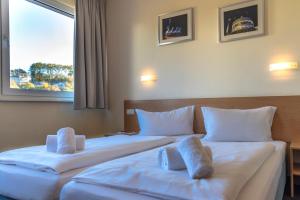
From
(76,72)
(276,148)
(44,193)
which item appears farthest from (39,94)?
(276,148)

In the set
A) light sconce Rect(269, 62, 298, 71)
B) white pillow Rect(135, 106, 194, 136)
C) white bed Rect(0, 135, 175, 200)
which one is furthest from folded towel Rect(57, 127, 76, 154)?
light sconce Rect(269, 62, 298, 71)

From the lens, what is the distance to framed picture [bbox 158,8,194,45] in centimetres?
323

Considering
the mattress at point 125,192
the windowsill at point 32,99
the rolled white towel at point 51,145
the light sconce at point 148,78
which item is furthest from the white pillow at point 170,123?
the mattress at point 125,192

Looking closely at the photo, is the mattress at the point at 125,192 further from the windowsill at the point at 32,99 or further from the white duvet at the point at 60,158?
the windowsill at the point at 32,99

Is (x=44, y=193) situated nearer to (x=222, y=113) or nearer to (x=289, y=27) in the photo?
(x=222, y=113)

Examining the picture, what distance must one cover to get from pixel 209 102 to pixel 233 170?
1817 mm

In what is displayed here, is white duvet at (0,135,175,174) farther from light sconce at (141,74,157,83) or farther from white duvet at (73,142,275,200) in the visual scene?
light sconce at (141,74,157,83)

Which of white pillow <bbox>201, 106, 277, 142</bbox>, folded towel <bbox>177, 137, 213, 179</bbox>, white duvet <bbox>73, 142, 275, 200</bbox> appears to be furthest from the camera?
white pillow <bbox>201, 106, 277, 142</bbox>

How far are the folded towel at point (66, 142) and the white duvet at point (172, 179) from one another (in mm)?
464

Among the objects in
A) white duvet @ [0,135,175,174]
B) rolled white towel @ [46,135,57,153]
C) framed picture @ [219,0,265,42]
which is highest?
framed picture @ [219,0,265,42]

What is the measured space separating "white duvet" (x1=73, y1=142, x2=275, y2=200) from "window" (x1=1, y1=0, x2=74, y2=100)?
1849 mm

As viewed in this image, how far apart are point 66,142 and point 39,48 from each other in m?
1.66

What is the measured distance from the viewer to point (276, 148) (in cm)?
224

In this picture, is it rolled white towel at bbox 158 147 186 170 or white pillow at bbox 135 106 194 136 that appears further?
white pillow at bbox 135 106 194 136
